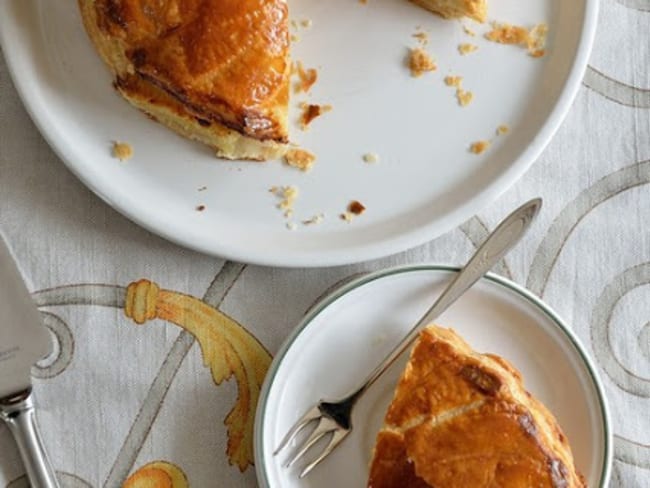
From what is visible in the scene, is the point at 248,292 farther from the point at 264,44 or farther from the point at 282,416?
the point at 264,44

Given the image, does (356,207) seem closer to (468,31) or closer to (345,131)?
(345,131)

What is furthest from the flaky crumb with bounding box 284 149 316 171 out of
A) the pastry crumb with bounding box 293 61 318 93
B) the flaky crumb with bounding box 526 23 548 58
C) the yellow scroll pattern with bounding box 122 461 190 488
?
the yellow scroll pattern with bounding box 122 461 190 488

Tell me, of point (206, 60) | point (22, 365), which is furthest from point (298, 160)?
point (22, 365)

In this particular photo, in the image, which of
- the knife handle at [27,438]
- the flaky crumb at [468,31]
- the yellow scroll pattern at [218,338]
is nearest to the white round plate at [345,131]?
the flaky crumb at [468,31]

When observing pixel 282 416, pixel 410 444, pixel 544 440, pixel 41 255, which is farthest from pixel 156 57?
pixel 544 440

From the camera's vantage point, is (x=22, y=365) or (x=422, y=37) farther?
(x=422, y=37)

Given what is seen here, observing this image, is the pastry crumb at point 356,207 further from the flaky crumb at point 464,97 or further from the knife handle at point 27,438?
the knife handle at point 27,438
